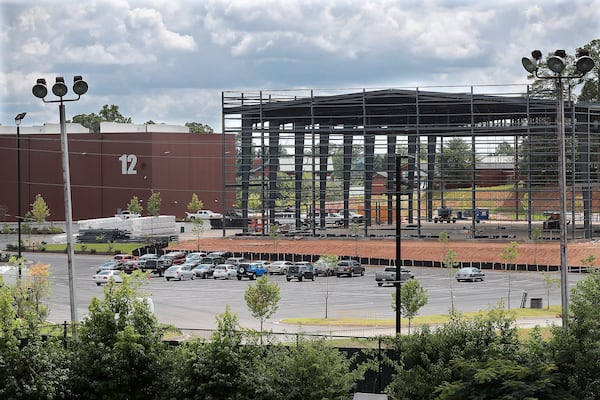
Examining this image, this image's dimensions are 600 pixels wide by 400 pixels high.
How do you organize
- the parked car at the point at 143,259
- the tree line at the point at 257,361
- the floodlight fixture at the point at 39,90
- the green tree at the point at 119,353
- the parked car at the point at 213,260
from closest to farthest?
the tree line at the point at 257,361, the green tree at the point at 119,353, the floodlight fixture at the point at 39,90, the parked car at the point at 143,259, the parked car at the point at 213,260

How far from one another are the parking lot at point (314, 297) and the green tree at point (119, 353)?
18.7m

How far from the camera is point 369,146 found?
9656cm

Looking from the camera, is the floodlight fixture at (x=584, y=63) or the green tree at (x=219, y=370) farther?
the floodlight fixture at (x=584, y=63)

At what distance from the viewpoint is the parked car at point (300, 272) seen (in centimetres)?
6856

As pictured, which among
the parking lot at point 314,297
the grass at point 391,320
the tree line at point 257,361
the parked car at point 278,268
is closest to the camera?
the tree line at point 257,361

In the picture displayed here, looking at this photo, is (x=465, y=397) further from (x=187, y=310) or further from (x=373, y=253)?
(x=373, y=253)

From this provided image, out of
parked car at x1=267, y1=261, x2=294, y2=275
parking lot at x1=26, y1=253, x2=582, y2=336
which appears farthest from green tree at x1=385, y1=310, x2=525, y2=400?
→ parked car at x1=267, y1=261, x2=294, y2=275

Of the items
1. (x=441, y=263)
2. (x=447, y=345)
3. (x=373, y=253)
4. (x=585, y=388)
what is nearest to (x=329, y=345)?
(x=447, y=345)

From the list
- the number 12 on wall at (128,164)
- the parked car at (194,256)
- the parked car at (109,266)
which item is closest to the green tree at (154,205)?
the number 12 on wall at (128,164)

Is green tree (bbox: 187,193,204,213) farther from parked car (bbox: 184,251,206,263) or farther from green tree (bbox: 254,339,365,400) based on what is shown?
green tree (bbox: 254,339,365,400)

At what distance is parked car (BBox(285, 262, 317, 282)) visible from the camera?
225ft

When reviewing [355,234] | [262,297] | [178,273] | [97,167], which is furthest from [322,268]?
[97,167]

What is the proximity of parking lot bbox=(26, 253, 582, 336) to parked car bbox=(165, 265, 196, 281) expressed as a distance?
702 mm

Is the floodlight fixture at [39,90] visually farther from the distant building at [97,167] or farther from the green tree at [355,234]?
the distant building at [97,167]
